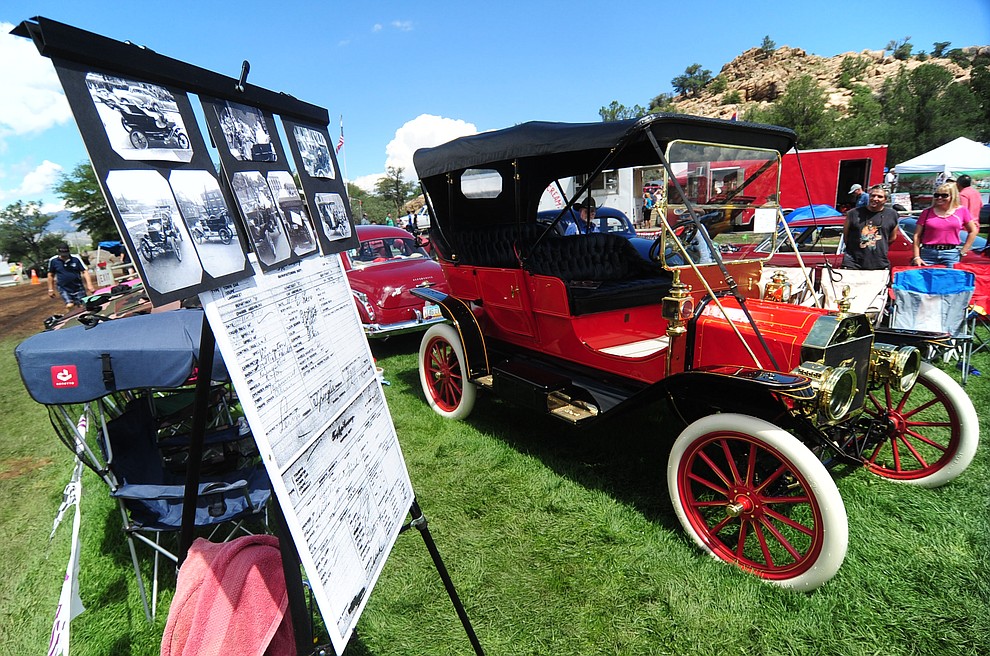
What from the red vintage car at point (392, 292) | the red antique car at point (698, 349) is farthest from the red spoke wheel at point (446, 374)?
the red vintage car at point (392, 292)

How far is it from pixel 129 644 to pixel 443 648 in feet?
4.77

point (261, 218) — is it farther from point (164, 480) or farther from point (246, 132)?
point (164, 480)

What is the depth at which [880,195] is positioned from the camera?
5121 mm

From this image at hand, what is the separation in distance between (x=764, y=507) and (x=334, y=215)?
2333 mm

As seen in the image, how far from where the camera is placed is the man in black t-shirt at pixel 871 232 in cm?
516

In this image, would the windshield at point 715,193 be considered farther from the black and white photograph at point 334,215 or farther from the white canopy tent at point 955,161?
the white canopy tent at point 955,161

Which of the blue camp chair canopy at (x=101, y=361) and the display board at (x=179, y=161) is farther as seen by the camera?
the blue camp chair canopy at (x=101, y=361)

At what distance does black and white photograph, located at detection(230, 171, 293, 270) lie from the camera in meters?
1.25

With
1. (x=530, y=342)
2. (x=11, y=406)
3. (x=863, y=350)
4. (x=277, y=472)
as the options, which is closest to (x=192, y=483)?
(x=277, y=472)

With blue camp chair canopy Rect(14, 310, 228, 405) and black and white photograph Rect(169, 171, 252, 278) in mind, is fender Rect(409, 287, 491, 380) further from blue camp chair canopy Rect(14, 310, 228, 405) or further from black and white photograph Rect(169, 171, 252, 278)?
black and white photograph Rect(169, 171, 252, 278)

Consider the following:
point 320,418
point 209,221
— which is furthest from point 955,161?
point 209,221

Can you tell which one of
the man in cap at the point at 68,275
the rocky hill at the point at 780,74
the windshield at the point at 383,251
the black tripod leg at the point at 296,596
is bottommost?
the black tripod leg at the point at 296,596

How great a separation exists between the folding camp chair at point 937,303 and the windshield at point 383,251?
5722 mm

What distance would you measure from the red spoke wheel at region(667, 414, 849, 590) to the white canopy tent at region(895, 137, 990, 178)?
18803 millimetres
